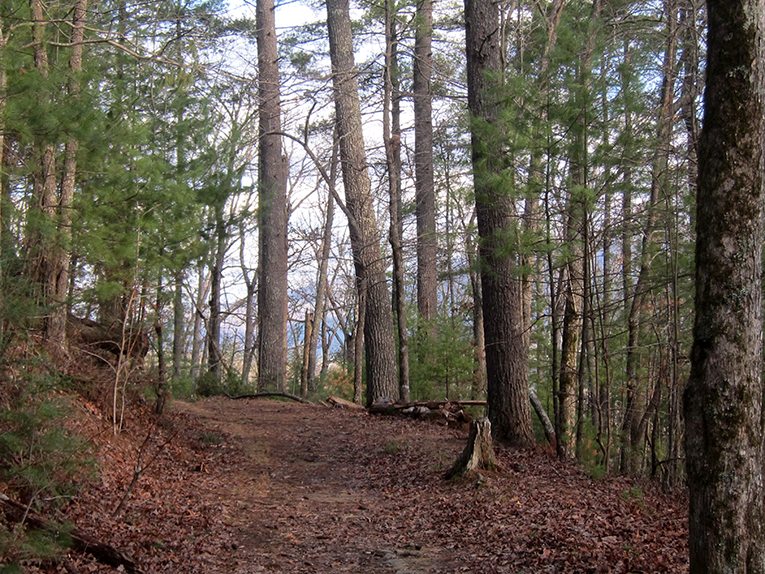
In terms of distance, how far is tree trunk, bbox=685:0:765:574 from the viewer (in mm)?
3426

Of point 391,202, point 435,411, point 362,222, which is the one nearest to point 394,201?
point 391,202

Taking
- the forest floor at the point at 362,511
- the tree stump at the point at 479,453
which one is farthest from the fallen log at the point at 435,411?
the tree stump at the point at 479,453

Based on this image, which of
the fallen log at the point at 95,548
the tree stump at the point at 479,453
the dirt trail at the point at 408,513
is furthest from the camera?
the tree stump at the point at 479,453

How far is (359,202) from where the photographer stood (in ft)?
45.4

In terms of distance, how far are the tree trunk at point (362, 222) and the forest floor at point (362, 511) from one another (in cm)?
354

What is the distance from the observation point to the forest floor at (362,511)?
507 centimetres

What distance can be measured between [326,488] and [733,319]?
562 centimetres

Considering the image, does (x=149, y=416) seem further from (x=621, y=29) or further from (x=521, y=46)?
(x=621, y=29)

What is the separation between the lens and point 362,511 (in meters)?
6.84

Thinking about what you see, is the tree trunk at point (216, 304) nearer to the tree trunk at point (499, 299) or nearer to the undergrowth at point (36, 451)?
the tree trunk at point (499, 299)

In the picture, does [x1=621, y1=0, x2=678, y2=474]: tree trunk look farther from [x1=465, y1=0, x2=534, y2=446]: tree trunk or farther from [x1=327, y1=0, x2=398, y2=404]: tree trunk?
[x1=327, y1=0, x2=398, y2=404]: tree trunk

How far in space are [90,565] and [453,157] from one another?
13.6m

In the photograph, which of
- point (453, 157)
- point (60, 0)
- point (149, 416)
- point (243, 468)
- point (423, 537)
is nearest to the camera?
point (423, 537)

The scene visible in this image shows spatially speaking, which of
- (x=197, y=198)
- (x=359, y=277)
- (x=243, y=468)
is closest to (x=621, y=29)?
(x=359, y=277)
